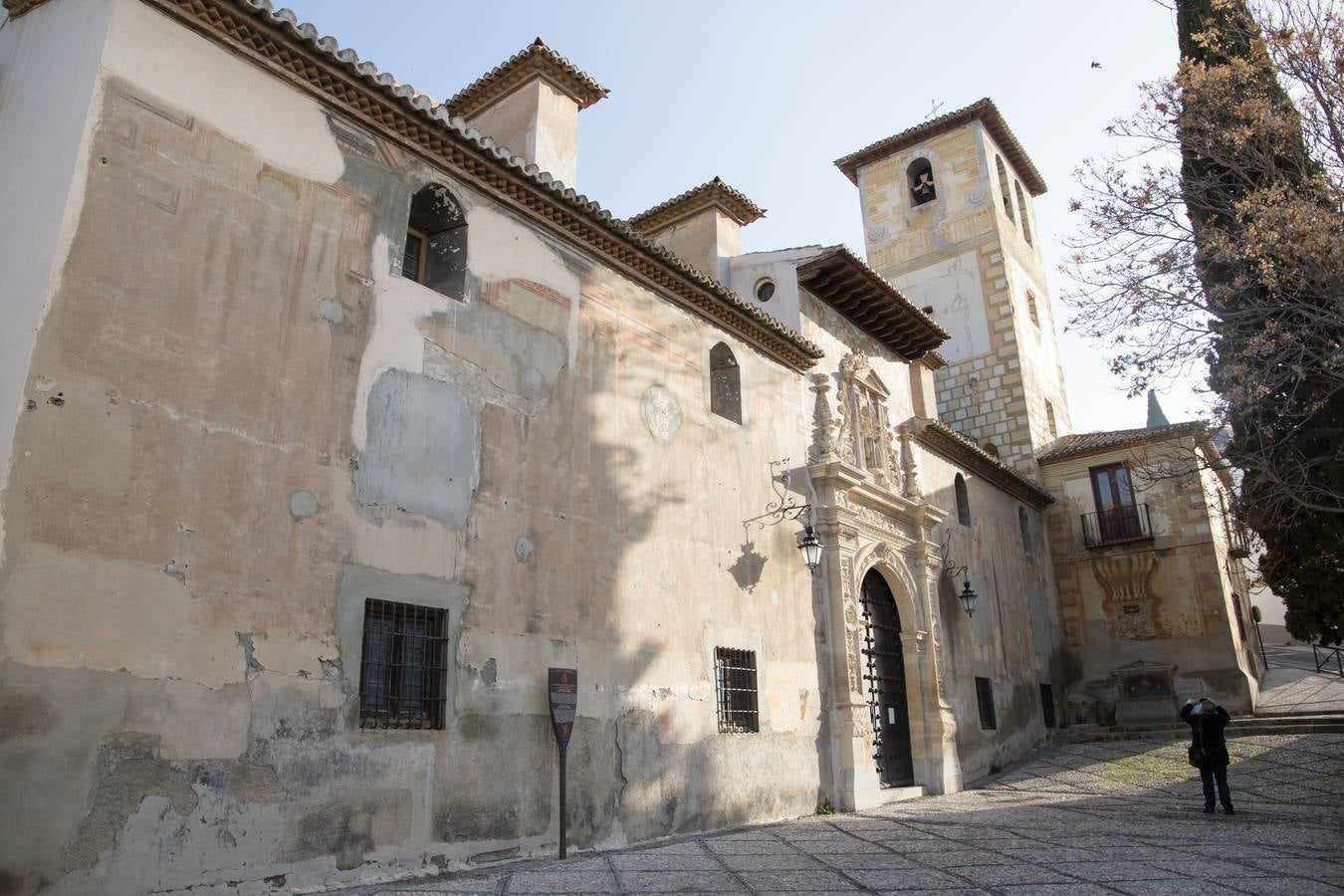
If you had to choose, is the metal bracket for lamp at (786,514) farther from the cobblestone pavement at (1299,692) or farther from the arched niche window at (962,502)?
the cobblestone pavement at (1299,692)

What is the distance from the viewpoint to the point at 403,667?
686 centimetres

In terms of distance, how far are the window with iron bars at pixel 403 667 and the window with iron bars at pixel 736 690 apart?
359 cm

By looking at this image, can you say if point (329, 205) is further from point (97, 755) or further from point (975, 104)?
point (975, 104)

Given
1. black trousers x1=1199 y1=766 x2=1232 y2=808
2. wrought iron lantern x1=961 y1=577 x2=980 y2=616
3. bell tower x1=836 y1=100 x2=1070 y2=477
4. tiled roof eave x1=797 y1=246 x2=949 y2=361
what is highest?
bell tower x1=836 y1=100 x2=1070 y2=477

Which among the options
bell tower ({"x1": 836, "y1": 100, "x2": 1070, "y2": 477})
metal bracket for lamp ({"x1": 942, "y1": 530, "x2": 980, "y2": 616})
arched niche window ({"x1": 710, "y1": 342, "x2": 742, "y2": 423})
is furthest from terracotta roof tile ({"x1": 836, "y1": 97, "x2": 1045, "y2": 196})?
arched niche window ({"x1": 710, "y1": 342, "x2": 742, "y2": 423})

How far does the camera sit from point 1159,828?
29.7ft

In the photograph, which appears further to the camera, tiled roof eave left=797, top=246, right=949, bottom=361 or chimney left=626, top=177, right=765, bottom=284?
chimney left=626, top=177, right=765, bottom=284

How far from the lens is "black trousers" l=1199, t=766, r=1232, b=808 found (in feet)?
32.1

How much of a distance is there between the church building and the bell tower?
9.78 metres

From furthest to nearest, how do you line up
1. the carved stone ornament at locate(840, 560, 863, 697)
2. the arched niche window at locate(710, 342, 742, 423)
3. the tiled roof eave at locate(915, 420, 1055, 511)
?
the tiled roof eave at locate(915, 420, 1055, 511), the carved stone ornament at locate(840, 560, 863, 697), the arched niche window at locate(710, 342, 742, 423)

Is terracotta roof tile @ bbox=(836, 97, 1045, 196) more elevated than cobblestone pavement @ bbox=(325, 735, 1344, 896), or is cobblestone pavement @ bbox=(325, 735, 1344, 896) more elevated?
terracotta roof tile @ bbox=(836, 97, 1045, 196)

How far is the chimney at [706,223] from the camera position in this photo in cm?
1429

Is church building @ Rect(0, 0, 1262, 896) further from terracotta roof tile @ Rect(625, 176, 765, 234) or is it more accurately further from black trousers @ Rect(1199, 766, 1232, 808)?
black trousers @ Rect(1199, 766, 1232, 808)

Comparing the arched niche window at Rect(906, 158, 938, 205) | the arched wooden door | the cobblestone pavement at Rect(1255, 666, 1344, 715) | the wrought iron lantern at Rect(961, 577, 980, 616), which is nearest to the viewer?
the arched wooden door
